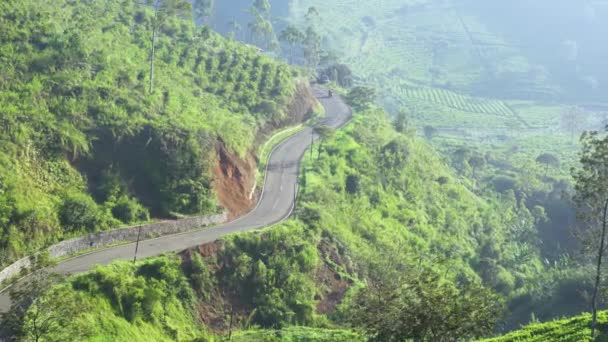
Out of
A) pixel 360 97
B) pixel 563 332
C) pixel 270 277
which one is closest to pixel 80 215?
pixel 270 277

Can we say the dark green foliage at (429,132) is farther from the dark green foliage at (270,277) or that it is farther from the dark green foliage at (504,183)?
the dark green foliage at (270,277)

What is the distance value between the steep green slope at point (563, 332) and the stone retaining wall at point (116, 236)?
30054 millimetres

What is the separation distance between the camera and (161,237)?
2061 inches

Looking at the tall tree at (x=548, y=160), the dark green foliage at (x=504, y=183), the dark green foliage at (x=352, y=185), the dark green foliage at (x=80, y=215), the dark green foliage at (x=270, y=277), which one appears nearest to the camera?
the dark green foliage at (x=80, y=215)

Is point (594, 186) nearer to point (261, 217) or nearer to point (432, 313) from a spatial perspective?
point (432, 313)

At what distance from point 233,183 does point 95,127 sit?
1562 centimetres

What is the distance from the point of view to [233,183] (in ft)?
211

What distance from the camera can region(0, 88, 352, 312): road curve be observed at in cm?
4572

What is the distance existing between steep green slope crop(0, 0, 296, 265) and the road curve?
2860 mm

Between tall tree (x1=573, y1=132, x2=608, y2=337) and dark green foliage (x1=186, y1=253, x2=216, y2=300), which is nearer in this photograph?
tall tree (x1=573, y1=132, x2=608, y2=337)

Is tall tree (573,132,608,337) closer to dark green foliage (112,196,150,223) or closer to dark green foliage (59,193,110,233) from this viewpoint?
dark green foliage (112,196,150,223)

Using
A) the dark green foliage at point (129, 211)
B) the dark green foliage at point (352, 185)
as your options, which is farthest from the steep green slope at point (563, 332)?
the dark green foliage at point (352, 185)

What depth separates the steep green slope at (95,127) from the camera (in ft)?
159

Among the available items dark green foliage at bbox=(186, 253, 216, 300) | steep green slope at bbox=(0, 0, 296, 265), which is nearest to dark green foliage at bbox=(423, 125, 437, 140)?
steep green slope at bbox=(0, 0, 296, 265)
